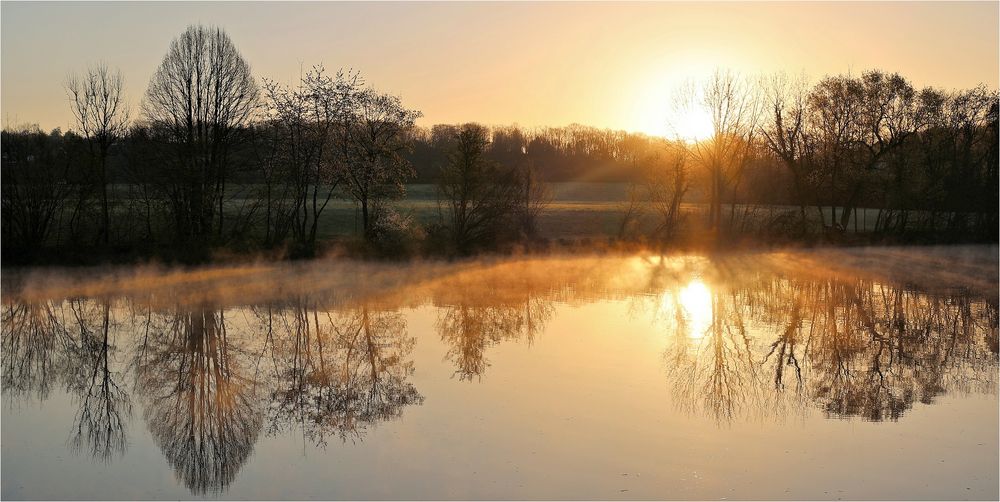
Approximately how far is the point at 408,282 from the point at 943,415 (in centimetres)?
1467

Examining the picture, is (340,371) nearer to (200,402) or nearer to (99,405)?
(200,402)

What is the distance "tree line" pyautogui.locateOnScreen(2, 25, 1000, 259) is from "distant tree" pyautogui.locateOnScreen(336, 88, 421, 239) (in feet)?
0.16

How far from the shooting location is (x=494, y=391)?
11.9 metres

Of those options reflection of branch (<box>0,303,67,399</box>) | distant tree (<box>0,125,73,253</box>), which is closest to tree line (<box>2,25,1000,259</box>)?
distant tree (<box>0,125,73,253</box>)

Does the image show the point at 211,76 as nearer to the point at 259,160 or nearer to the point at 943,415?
the point at 259,160

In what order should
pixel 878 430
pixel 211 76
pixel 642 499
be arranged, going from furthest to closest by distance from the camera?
pixel 211 76, pixel 878 430, pixel 642 499

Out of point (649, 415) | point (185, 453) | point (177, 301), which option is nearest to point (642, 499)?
point (649, 415)

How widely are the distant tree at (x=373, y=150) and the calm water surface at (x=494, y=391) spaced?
9.54m

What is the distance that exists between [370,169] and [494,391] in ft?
67.5

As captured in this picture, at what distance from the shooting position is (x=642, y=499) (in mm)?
7988

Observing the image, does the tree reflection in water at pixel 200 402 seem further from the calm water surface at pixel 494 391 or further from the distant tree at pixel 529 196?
the distant tree at pixel 529 196

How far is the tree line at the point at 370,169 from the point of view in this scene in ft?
Result: 91.7

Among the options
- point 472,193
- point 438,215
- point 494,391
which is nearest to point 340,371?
point 494,391

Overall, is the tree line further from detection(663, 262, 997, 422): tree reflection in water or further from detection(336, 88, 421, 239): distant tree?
detection(663, 262, 997, 422): tree reflection in water
